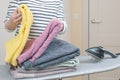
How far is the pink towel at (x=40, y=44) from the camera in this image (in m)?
0.87

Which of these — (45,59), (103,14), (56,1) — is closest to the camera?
(45,59)

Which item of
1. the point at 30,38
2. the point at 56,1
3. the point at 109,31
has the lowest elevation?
the point at 109,31

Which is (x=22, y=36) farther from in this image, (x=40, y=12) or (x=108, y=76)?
(x=108, y=76)

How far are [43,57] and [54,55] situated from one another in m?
0.04

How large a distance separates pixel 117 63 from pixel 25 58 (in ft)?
1.41

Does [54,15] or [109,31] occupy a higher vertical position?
→ [54,15]

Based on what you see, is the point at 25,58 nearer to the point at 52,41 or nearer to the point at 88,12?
the point at 52,41

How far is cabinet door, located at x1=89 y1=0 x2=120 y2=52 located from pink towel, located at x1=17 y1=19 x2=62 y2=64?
7.25 ft

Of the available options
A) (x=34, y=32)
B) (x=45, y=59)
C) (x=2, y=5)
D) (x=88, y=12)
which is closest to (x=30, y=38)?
(x=34, y=32)

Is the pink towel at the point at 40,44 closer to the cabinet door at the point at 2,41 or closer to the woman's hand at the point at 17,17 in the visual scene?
the woman's hand at the point at 17,17

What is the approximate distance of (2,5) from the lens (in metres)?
1.68

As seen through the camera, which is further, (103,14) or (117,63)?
(103,14)

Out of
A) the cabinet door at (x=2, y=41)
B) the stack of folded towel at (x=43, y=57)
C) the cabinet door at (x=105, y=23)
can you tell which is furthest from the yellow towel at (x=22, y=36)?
the cabinet door at (x=105, y=23)

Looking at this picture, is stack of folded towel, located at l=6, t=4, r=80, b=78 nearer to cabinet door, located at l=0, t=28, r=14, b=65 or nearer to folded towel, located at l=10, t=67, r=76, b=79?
folded towel, located at l=10, t=67, r=76, b=79
